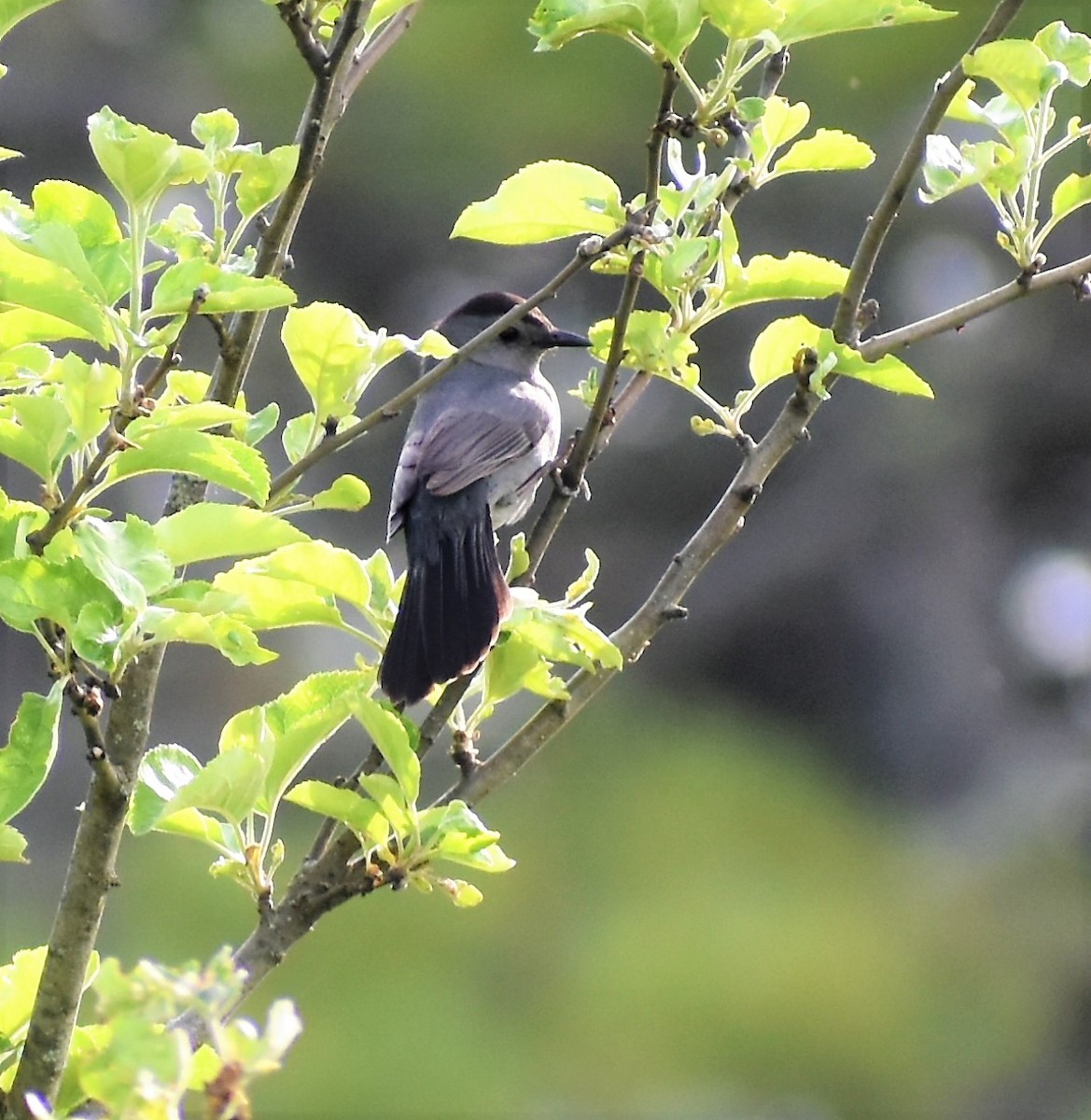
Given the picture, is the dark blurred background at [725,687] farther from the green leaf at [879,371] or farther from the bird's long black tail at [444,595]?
the green leaf at [879,371]

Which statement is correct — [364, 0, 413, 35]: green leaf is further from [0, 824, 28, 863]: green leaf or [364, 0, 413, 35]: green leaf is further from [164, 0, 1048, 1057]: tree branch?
[0, 824, 28, 863]: green leaf

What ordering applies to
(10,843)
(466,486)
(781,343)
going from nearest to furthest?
1. (10,843)
2. (781,343)
3. (466,486)

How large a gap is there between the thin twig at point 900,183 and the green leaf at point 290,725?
1.59 feet

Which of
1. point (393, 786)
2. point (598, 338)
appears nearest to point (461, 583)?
point (598, 338)

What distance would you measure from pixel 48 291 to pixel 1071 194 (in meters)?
0.80

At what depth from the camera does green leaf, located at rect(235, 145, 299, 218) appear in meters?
1.24

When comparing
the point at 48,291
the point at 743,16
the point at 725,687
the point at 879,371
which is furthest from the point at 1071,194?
the point at 725,687

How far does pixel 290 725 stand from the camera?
1240 mm

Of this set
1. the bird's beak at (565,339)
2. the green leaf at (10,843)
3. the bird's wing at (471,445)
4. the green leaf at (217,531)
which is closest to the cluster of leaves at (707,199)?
the green leaf at (217,531)

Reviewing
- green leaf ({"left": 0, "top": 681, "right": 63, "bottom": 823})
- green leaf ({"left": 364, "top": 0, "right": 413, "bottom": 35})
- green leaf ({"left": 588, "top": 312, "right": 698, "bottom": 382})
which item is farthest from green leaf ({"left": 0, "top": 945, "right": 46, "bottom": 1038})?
green leaf ({"left": 364, "top": 0, "right": 413, "bottom": 35})

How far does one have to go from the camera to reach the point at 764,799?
5727 mm

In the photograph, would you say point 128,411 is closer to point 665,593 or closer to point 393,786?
point 393,786

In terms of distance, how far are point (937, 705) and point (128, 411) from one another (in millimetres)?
5417

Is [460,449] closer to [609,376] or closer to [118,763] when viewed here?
[609,376]
